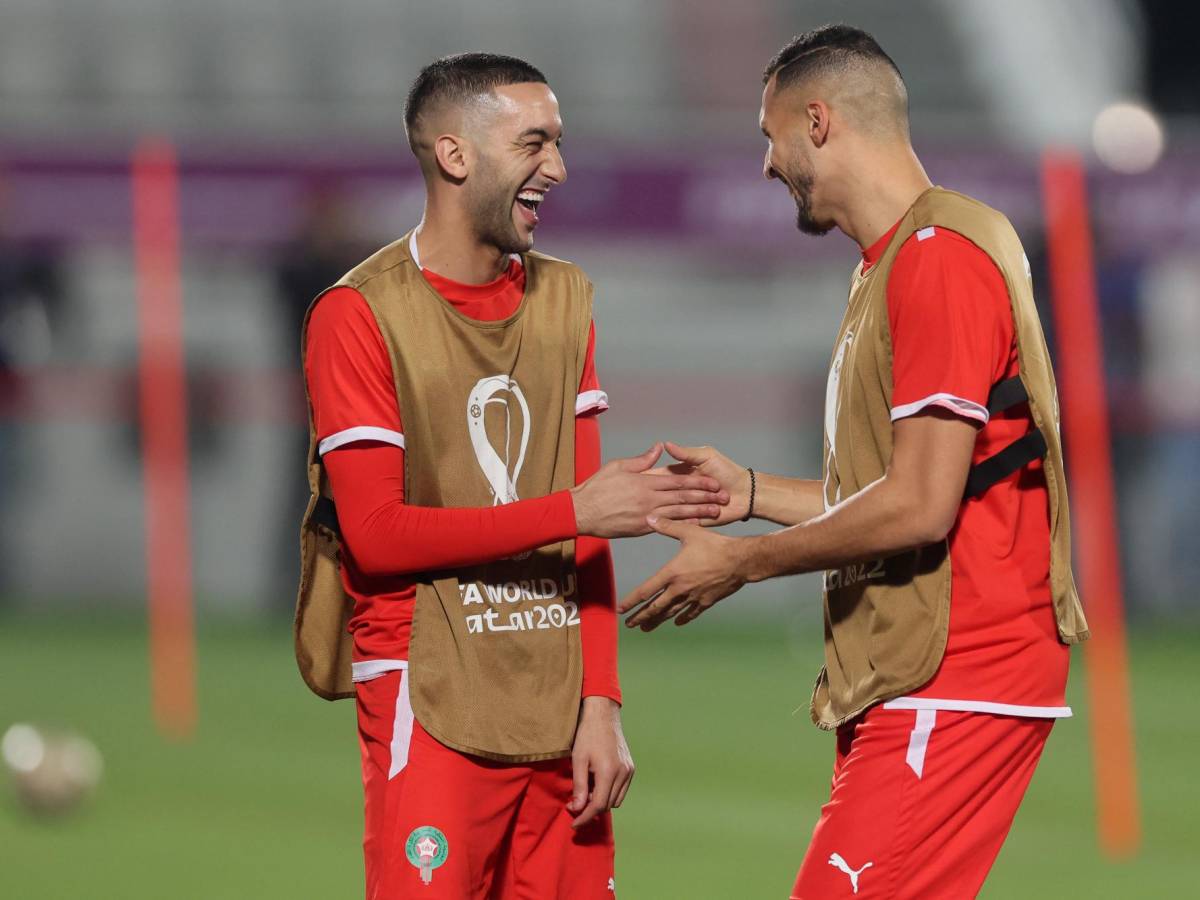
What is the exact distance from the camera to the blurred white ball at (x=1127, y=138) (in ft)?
34.8

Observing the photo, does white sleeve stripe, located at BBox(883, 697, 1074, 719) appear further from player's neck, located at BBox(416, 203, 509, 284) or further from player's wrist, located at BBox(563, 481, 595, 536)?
player's neck, located at BBox(416, 203, 509, 284)

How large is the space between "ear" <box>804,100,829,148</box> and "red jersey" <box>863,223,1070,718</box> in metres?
0.32

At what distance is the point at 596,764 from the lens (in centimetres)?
300

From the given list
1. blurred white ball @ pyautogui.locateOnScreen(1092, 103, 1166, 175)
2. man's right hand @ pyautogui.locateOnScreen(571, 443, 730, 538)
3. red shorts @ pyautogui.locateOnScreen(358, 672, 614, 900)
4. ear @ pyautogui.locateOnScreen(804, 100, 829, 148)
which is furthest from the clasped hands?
blurred white ball @ pyautogui.locateOnScreen(1092, 103, 1166, 175)

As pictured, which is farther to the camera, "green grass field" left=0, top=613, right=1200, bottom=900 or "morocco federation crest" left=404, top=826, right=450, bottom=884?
"green grass field" left=0, top=613, right=1200, bottom=900

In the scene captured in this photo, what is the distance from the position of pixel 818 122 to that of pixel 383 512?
1.03 metres

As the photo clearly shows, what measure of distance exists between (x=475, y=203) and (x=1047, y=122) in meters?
13.3

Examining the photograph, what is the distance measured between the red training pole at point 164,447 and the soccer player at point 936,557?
529 centimetres

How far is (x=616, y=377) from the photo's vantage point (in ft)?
43.5

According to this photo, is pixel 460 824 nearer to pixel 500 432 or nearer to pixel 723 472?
pixel 500 432

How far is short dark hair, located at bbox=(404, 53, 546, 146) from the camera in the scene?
3.08 m

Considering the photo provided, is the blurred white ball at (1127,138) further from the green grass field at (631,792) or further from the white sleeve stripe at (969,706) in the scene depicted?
the white sleeve stripe at (969,706)

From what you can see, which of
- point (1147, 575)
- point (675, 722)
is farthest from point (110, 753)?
point (1147, 575)

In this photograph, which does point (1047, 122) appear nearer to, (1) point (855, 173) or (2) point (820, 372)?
(2) point (820, 372)
